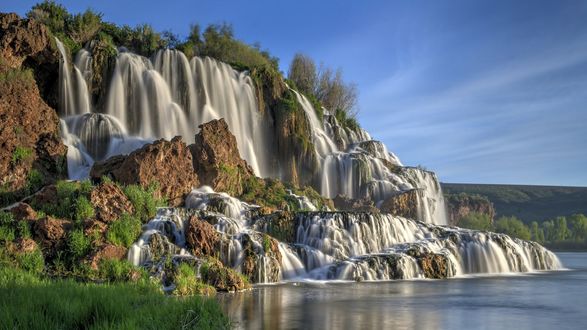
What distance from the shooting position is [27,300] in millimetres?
9352

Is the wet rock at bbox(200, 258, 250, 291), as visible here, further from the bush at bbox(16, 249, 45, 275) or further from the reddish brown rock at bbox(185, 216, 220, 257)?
the bush at bbox(16, 249, 45, 275)

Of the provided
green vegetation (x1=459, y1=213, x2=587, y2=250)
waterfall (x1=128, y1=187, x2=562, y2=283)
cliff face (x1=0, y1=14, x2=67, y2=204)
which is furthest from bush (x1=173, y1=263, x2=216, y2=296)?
green vegetation (x1=459, y1=213, x2=587, y2=250)

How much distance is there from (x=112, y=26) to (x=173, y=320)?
4859 centimetres

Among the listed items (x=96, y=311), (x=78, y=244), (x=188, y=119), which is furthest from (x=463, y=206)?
(x=96, y=311)

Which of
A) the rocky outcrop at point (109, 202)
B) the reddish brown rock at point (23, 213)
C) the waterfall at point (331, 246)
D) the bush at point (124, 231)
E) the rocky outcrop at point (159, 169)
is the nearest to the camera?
the reddish brown rock at point (23, 213)

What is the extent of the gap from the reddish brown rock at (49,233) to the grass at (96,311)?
9131mm

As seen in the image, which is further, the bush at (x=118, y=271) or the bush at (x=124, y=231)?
the bush at (x=124, y=231)

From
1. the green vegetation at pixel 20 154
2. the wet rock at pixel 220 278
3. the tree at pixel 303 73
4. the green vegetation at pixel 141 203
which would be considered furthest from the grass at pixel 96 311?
the tree at pixel 303 73

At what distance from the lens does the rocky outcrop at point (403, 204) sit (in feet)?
163

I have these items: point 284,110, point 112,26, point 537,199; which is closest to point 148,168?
point 284,110

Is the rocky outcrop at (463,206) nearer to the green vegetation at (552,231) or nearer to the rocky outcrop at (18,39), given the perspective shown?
the green vegetation at (552,231)

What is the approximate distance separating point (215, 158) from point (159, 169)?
536cm

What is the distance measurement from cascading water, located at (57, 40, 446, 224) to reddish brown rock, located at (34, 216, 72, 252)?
1222 centimetres

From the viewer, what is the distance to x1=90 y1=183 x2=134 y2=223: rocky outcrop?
21.9 m
